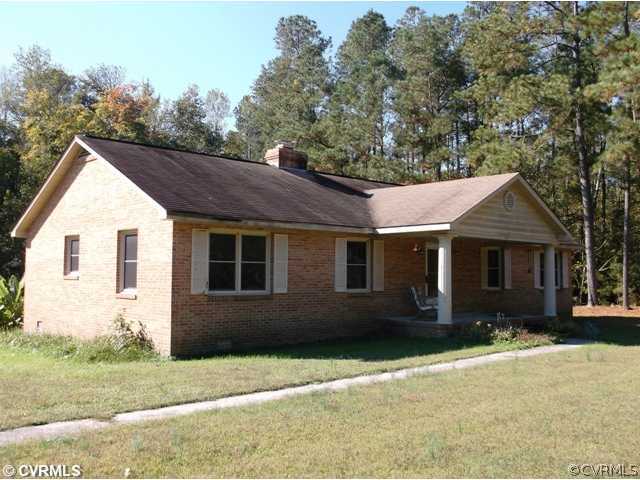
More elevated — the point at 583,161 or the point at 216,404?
the point at 583,161

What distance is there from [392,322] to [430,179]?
68.1 feet

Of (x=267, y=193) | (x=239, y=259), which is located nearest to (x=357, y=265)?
(x=267, y=193)

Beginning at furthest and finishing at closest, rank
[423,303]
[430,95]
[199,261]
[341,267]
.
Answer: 1. [430,95]
2. [423,303]
3. [341,267]
4. [199,261]

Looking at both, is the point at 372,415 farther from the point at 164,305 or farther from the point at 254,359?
the point at 164,305

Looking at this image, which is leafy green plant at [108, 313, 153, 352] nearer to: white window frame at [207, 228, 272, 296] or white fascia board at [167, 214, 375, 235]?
white window frame at [207, 228, 272, 296]

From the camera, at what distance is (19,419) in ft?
23.2

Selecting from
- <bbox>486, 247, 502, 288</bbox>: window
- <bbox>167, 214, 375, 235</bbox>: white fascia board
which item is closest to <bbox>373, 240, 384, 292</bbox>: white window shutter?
<bbox>167, 214, 375, 235</bbox>: white fascia board

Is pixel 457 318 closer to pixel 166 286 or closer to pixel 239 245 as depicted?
pixel 239 245

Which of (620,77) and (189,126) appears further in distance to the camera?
(189,126)

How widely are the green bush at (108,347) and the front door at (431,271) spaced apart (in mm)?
8658

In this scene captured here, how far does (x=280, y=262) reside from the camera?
559 inches

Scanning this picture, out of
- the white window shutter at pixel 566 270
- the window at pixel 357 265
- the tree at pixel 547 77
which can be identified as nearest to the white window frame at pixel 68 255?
the window at pixel 357 265

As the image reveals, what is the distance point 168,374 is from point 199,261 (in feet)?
10.3

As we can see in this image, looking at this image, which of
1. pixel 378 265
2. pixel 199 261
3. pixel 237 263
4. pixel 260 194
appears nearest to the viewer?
pixel 199 261
